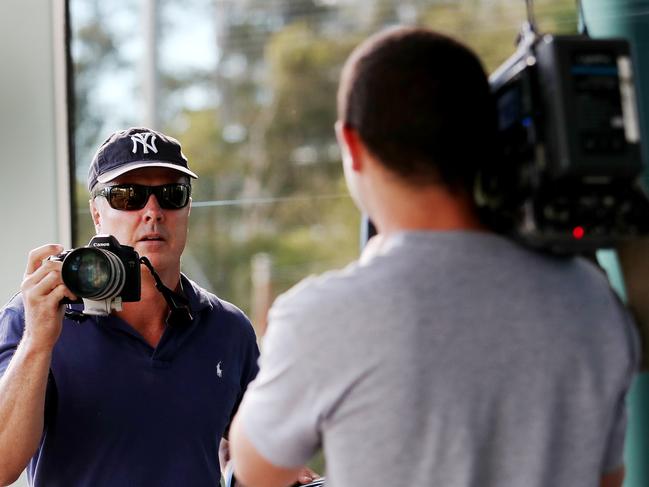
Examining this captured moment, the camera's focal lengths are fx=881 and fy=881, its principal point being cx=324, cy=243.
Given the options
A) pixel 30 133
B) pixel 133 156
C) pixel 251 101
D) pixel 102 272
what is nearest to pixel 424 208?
pixel 102 272

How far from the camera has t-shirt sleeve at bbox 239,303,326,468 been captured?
1.00 meters

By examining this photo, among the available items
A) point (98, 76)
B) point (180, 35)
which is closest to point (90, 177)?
point (98, 76)

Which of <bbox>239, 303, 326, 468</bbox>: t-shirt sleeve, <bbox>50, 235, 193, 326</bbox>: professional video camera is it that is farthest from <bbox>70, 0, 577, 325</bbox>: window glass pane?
<bbox>239, 303, 326, 468</bbox>: t-shirt sleeve

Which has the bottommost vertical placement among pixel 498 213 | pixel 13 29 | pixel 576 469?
pixel 576 469

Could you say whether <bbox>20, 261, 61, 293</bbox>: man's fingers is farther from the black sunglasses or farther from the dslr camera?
the black sunglasses

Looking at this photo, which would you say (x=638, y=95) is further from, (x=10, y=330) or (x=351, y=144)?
(x=10, y=330)

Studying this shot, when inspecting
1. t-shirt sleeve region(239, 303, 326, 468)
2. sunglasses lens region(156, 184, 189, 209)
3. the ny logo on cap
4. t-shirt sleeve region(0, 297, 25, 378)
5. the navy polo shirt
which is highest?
the ny logo on cap

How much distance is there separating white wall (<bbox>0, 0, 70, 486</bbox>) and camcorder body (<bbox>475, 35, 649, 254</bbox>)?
2.23m

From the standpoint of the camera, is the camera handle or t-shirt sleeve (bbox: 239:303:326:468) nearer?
t-shirt sleeve (bbox: 239:303:326:468)

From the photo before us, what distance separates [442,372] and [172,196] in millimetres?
1078

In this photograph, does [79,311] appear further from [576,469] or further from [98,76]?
[98,76]

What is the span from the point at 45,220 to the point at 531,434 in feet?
7.57

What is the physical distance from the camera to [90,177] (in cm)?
198

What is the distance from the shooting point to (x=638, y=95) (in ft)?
5.80
